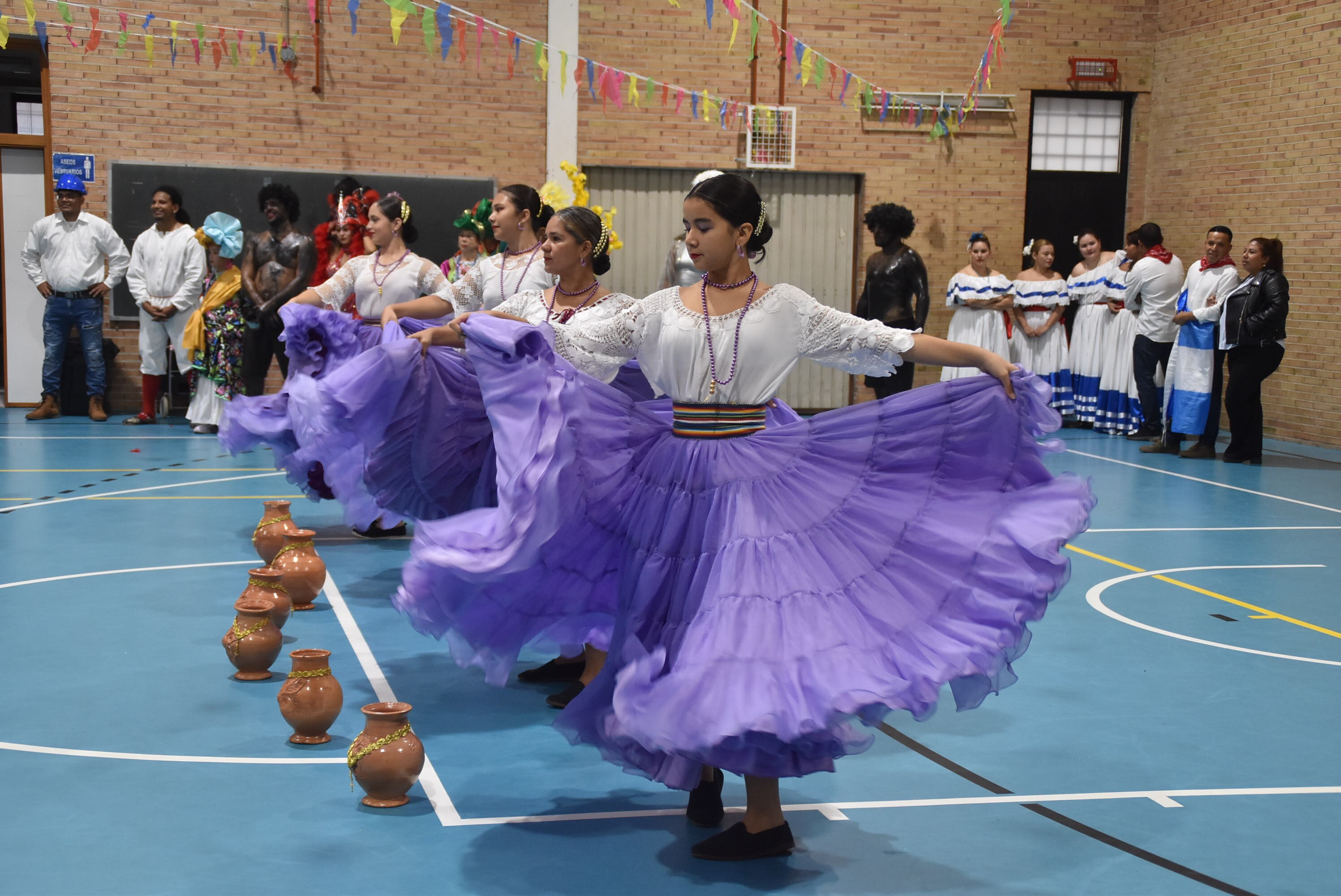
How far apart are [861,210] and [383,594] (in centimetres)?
985

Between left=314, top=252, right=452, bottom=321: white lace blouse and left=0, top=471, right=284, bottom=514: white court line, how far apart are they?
2540mm

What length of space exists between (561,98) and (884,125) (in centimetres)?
373

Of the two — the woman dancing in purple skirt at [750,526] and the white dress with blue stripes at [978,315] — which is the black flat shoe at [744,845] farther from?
the white dress with blue stripes at [978,315]

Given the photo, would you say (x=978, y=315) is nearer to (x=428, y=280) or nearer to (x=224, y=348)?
(x=224, y=348)

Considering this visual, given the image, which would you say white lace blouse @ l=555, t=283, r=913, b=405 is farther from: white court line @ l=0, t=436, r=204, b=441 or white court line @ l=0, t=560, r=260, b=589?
white court line @ l=0, t=436, r=204, b=441

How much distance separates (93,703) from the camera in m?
4.50

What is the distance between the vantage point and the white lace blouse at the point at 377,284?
7094 millimetres

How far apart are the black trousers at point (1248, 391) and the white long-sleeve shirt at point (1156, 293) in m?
1.28

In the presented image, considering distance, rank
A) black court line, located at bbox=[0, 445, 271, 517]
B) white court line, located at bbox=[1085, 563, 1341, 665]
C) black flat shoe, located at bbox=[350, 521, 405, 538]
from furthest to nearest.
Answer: black court line, located at bbox=[0, 445, 271, 517] → black flat shoe, located at bbox=[350, 521, 405, 538] → white court line, located at bbox=[1085, 563, 1341, 665]

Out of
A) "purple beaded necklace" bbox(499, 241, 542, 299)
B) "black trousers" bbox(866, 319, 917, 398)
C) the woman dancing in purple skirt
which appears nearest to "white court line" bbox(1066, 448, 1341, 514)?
"black trousers" bbox(866, 319, 917, 398)

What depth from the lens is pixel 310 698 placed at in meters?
4.07

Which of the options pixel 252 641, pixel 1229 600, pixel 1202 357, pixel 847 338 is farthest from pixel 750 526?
pixel 1202 357

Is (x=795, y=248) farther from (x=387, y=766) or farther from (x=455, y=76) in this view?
(x=387, y=766)

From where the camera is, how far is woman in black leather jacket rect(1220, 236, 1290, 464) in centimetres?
1109
